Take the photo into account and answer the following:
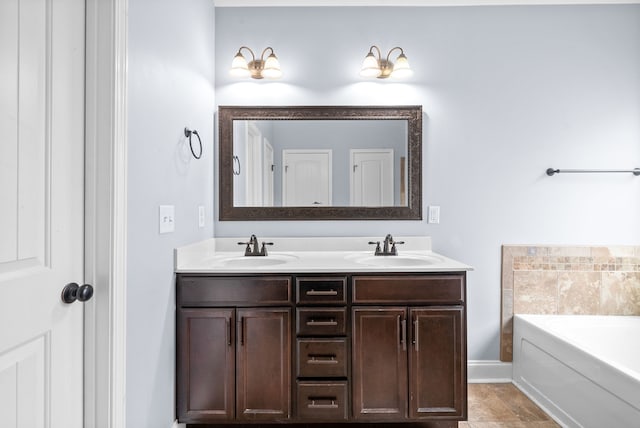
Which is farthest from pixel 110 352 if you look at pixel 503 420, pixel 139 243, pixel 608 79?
pixel 608 79

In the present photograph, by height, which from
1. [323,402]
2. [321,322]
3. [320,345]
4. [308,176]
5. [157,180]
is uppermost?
[308,176]

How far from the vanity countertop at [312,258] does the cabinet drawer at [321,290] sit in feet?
0.17

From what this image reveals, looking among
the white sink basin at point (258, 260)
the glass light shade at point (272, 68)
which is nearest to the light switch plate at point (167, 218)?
the white sink basin at point (258, 260)

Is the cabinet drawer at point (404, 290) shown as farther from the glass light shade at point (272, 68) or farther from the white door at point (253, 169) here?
the glass light shade at point (272, 68)

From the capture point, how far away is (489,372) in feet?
7.81

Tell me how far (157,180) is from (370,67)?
1500 mm

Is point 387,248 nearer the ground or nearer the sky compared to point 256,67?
nearer the ground

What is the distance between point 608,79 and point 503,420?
2295mm

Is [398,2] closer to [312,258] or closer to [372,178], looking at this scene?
[372,178]

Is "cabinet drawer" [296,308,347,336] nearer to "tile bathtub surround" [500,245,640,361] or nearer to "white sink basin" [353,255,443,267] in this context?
"white sink basin" [353,255,443,267]

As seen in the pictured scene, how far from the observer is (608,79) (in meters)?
2.39

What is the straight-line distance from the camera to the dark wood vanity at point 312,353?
174cm

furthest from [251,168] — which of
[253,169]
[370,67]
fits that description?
[370,67]

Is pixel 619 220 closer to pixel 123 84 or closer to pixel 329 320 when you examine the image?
pixel 329 320
